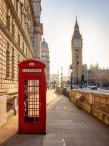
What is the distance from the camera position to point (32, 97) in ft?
42.0

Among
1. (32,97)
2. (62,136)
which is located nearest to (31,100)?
(32,97)

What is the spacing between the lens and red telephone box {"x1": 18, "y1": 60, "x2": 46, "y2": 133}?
41.7 ft

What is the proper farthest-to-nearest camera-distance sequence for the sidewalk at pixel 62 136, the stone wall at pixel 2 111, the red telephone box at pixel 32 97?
the stone wall at pixel 2 111
the red telephone box at pixel 32 97
the sidewalk at pixel 62 136

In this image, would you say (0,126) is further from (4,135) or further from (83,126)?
(83,126)

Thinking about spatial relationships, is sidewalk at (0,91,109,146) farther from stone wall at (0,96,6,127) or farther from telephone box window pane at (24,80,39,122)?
telephone box window pane at (24,80,39,122)

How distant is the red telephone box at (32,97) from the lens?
1271 cm

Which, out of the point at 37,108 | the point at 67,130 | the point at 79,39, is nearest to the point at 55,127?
the point at 67,130

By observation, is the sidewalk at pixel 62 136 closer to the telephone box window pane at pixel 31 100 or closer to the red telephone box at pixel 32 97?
the red telephone box at pixel 32 97

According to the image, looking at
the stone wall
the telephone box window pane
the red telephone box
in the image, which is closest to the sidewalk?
the stone wall

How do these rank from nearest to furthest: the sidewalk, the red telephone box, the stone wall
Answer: the sidewalk → the red telephone box → the stone wall

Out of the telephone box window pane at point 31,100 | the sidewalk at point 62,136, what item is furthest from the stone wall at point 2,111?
the telephone box window pane at point 31,100

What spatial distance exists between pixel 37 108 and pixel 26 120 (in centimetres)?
62

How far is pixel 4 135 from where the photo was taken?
480 inches

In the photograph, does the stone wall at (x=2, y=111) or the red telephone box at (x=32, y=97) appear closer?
the red telephone box at (x=32, y=97)
